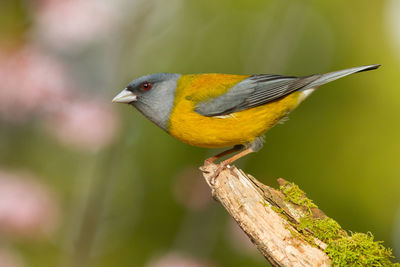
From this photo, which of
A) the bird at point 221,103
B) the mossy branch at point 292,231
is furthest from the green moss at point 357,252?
the bird at point 221,103

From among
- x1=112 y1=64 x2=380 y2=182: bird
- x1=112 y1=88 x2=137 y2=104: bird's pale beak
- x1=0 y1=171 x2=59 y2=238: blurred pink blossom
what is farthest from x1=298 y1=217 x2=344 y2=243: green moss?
x1=0 y1=171 x2=59 y2=238: blurred pink blossom

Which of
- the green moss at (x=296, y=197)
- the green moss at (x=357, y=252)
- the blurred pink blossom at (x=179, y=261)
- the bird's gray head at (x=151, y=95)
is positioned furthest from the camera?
the blurred pink blossom at (x=179, y=261)

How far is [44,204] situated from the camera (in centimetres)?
573

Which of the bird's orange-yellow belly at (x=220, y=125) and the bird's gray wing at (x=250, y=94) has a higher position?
the bird's gray wing at (x=250, y=94)

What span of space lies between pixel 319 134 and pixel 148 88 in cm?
386

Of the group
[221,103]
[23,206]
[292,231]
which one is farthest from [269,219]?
[23,206]

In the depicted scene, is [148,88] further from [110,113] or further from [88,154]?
[88,154]

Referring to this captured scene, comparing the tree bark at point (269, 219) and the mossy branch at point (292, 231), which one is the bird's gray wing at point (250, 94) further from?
the mossy branch at point (292, 231)

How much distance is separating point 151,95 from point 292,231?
193 cm

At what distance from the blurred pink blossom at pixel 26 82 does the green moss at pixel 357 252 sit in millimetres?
3915

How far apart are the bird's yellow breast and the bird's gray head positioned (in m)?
0.09

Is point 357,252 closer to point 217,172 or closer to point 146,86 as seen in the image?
point 217,172

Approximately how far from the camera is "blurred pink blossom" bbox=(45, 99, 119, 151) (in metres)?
5.71

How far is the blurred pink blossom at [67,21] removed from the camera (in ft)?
18.1
